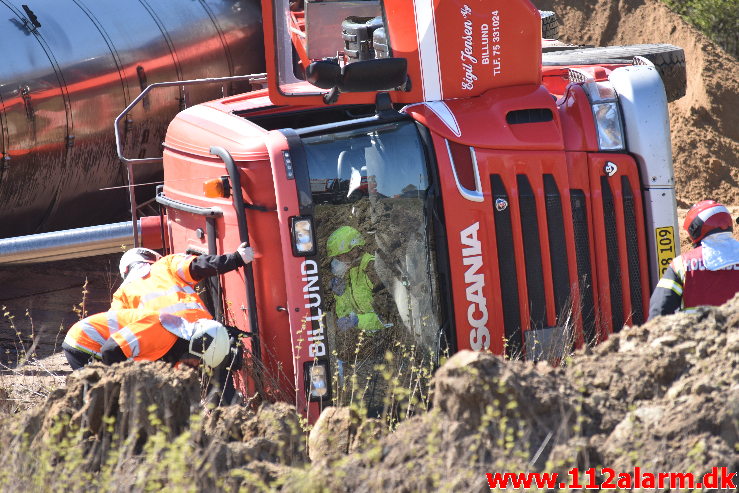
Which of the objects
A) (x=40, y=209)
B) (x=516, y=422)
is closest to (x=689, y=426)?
(x=516, y=422)

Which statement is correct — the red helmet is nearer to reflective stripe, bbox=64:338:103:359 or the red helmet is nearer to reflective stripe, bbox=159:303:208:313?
reflective stripe, bbox=159:303:208:313

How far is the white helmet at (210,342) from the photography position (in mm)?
5898

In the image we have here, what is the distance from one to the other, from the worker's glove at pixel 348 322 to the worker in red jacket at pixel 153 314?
729 mm

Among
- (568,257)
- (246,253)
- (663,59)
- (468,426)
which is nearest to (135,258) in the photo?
(246,253)

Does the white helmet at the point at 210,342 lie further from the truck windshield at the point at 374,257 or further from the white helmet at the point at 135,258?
the white helmet at the point at 135,258

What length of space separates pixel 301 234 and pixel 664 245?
2.21 m

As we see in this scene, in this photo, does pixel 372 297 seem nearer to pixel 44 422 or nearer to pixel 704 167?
pixel 44 422

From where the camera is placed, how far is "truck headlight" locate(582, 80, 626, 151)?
6512 millimetres

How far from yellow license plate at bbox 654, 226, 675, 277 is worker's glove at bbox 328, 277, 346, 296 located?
6.29 ft

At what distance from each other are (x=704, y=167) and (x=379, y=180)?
6932 mm

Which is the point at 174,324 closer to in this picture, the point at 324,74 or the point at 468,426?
the point at 324,74

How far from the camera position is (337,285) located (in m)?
5.97

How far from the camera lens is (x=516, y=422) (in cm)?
422

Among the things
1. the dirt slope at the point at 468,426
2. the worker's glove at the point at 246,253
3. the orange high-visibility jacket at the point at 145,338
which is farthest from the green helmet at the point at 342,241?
the dirt slope at the point at 468,426
